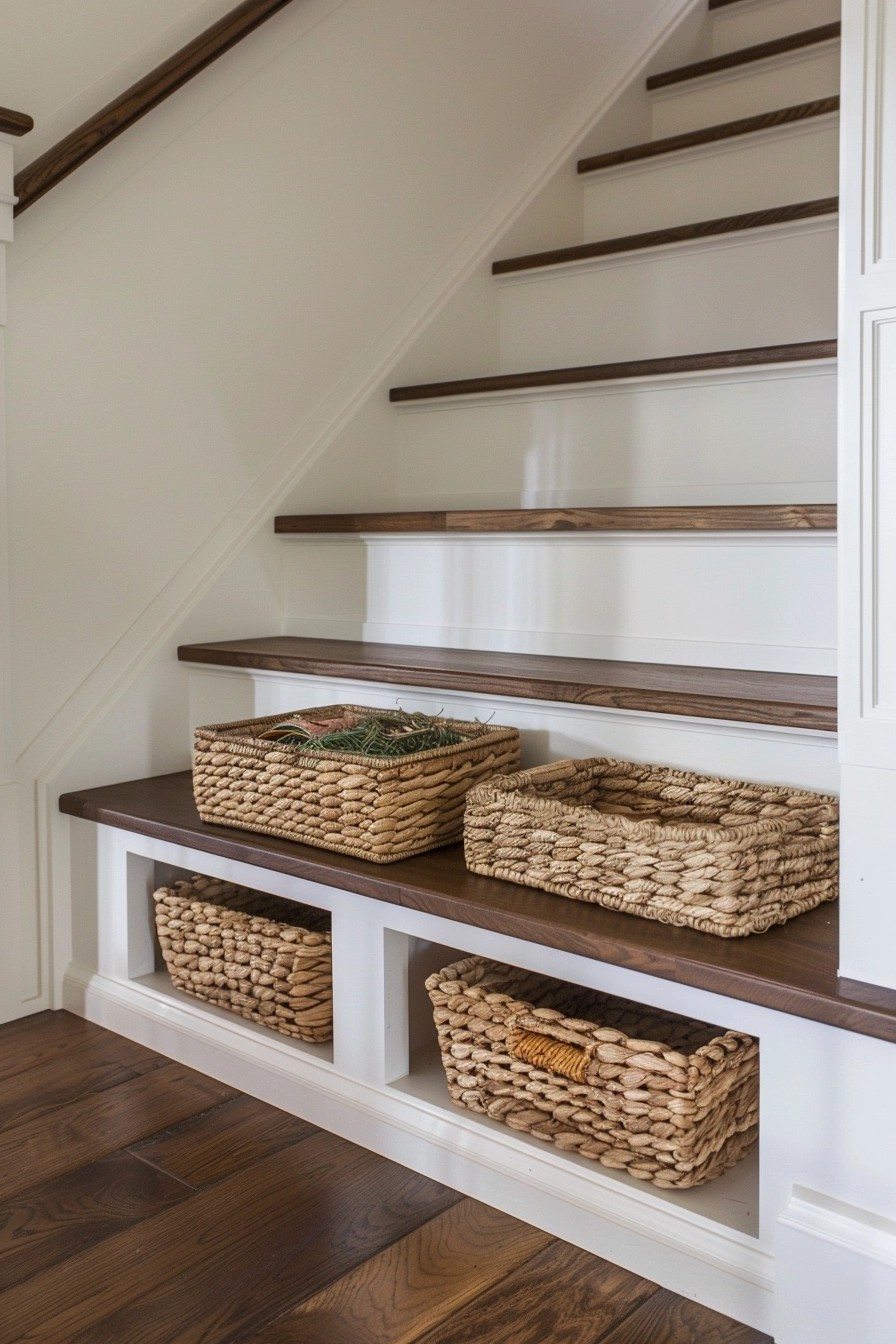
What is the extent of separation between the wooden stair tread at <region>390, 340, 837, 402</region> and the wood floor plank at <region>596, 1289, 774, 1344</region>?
1.23m

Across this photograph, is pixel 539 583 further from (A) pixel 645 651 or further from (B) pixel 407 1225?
(B) pixel 407 1225

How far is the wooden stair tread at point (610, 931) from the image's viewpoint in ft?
3.30

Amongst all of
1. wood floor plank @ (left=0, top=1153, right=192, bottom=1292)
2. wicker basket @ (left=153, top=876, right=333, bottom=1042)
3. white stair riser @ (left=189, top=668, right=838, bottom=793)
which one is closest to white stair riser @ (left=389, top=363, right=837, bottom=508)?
white stair riser @ (left=189, top=668, right=838, bottom=793)

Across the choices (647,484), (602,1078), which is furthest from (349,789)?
(647,484)

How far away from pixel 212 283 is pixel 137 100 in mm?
311

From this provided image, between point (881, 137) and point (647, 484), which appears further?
point (647, 484)

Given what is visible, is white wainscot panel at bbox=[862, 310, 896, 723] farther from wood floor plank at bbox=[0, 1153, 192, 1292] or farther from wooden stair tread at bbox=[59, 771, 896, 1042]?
wood floor plank at bbox=[0, 1153, 192, 1292]

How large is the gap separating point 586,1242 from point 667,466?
1.20 meters

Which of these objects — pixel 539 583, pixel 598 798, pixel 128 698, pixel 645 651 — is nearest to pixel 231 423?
pixel 128 698

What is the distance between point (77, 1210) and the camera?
1.27m

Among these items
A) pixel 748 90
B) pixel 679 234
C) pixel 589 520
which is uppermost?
pixel 748 90

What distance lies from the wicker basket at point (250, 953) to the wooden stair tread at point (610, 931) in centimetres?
12

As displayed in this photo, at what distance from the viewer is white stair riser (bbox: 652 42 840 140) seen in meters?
2.31

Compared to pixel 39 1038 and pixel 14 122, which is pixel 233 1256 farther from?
pixel 14 122
